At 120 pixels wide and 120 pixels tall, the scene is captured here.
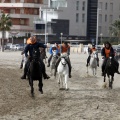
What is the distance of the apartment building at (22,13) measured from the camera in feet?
409

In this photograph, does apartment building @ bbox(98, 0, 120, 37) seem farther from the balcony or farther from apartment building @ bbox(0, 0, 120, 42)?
the balcony

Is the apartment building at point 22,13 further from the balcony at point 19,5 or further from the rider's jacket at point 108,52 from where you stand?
the rider's jacket at point 108,52

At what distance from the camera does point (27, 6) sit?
126 meters

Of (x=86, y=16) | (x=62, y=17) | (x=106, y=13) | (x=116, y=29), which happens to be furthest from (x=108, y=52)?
(x=106, y=13)

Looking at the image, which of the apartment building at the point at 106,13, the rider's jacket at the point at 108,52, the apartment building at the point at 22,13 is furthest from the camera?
the apartment building at the point at 106,13

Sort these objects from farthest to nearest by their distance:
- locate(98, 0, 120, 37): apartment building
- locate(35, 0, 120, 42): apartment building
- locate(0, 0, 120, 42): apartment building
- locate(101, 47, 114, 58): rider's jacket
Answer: locate(98, 0, 120, 37): apartment building
locate(35, 0, 120, 42): apartment building
locate(0, 0, 120, 42): apartment building
locate(101, 47, 114, 58): rider's jacket

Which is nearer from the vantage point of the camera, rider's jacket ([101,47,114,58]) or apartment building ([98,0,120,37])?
rider's jacket ([101,47,114,58])

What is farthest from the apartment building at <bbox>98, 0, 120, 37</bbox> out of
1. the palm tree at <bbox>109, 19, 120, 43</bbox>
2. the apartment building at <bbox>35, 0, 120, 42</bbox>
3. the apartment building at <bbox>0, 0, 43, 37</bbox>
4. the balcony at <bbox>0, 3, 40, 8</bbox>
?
the balcony at <bbox>0, 3, 40, 8</bbox>

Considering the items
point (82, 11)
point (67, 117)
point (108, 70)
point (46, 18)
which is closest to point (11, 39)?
point (46, 18)

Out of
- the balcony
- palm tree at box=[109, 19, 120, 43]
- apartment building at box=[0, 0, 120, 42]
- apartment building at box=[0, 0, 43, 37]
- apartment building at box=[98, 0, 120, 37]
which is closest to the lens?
palm tree at box=[109, 19, 120, 43]

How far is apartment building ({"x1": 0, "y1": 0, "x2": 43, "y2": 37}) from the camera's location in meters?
125

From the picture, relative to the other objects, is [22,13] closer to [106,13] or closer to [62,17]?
[62,17]

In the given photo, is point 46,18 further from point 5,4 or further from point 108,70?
point 108,70

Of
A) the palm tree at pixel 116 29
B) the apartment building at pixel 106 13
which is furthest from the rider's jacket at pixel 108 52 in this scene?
the apartment building at pixel 106 13
